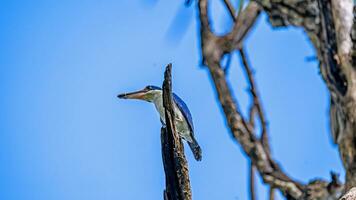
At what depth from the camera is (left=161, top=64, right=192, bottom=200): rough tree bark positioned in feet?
6.37

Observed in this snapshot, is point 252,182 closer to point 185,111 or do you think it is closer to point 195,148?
Result: point 195,148

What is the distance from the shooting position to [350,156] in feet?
9.73

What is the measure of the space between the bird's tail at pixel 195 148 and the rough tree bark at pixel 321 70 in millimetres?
1852

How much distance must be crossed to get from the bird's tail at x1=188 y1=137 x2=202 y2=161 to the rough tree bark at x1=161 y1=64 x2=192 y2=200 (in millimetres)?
3214

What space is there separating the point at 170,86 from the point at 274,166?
1425mm

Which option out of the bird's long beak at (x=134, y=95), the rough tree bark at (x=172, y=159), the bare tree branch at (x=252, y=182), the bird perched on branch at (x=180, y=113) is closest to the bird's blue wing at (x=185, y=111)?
the bird perched on branch at (x=180, y=113)

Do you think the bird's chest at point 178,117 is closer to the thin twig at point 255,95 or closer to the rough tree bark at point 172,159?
the thin twig at point 255,95

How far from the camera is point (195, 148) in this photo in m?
5.48

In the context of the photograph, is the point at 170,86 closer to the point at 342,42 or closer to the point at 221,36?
the point at 342,42

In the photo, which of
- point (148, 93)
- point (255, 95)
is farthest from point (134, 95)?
point (255, 95)

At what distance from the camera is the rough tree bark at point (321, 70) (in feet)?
9.71

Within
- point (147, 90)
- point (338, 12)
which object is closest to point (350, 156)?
point (338, 12)

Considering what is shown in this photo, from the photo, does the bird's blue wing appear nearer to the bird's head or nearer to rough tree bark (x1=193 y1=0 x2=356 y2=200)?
the bird's head

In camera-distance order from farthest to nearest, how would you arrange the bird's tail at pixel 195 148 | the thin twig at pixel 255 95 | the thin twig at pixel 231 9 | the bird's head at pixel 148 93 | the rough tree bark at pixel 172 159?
the bird's tail at pixel 195 148
the bird's head at pixel 148 93
the thin twig at pixel 231 9
the thin twig at pixel 255 95
the rough tree bark at pixel 172 159
